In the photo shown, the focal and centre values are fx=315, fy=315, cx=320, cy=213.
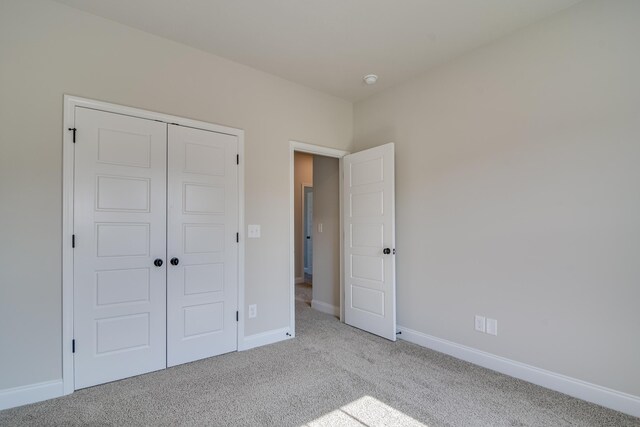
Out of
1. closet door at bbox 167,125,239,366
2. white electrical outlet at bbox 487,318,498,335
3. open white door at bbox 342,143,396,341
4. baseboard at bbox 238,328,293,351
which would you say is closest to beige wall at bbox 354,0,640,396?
white electrical outlet at bbox 487,318,498,335

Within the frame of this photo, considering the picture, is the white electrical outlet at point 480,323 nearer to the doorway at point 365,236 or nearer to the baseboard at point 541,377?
the baseboard at point 541,377

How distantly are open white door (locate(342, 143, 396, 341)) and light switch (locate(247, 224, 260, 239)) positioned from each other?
1.16 metres

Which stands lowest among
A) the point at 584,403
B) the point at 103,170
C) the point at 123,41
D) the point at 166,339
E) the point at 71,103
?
the point at 584,403

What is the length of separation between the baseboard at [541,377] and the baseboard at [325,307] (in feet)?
4.10

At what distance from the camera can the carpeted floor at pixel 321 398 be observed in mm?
1969

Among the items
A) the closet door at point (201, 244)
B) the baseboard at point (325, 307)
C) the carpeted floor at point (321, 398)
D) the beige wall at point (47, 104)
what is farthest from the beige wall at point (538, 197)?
the beige wall at point (47, 104)

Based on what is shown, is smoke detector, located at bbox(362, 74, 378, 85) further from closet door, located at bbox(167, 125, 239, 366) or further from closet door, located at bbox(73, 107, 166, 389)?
closet door, located at bbox(73, 107, 166, 389)

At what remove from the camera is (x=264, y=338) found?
10.6 ft

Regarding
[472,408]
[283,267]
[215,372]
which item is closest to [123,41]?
[283,267]

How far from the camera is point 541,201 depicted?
2434 mm

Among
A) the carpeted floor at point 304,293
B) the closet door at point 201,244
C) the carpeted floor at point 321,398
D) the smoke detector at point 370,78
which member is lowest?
the carpeted floor at point 304,293

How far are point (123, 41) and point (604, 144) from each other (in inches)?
144

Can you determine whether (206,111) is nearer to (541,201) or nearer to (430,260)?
(430,260)

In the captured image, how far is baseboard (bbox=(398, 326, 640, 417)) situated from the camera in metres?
2.05
